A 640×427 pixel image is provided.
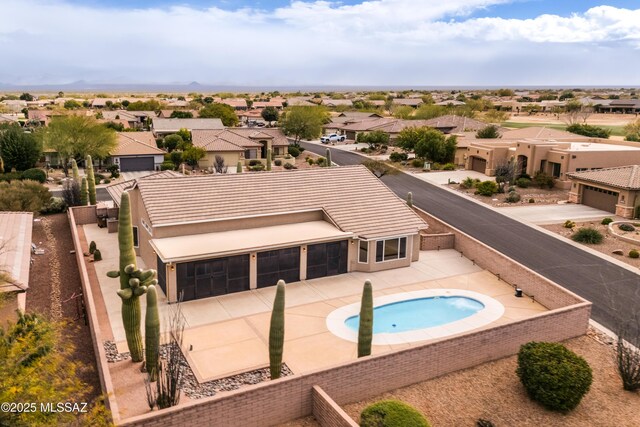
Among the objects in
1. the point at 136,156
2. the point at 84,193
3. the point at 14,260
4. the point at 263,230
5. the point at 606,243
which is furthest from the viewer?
the point at 136,156

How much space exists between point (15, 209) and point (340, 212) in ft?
84.8

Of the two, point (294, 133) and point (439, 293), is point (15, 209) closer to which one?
point (439, 293)

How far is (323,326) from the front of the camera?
23.6 m

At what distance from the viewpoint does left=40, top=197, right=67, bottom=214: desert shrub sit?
141 ft

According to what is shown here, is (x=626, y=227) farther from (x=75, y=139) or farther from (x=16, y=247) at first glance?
(x=75, y=139)

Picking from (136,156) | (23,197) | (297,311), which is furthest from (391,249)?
(136,156)

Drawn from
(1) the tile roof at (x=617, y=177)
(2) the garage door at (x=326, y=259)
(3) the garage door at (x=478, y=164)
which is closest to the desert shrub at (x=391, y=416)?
(2) the garage door at (x=326, y=259)

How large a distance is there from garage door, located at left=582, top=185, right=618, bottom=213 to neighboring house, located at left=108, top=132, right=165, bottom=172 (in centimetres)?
5012

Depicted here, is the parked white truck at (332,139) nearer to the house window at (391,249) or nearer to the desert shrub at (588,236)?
the desert shrub at (588,236)

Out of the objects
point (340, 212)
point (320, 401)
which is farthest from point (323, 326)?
point (340, 212)

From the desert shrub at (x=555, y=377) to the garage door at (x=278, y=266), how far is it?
13.6m

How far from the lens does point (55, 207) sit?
43375 mm

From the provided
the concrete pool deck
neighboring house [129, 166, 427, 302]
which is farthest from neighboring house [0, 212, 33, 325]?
neighboring house [129, 166, 427, 302]

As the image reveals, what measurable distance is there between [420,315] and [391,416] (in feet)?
37.0
